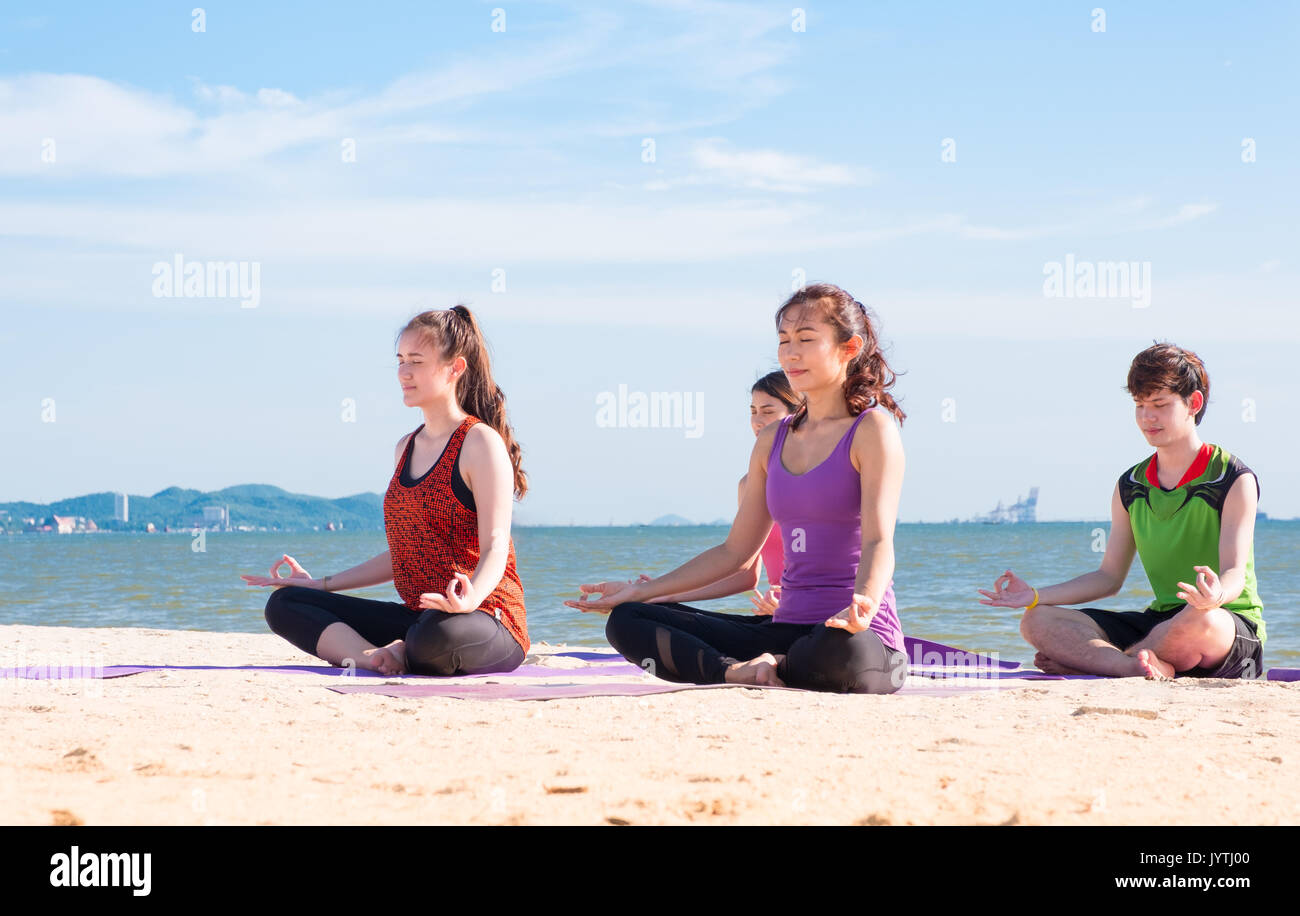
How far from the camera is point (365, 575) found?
20.1 feet

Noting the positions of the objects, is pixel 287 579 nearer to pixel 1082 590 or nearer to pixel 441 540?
pixel 441 540

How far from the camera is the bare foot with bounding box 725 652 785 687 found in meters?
4.88

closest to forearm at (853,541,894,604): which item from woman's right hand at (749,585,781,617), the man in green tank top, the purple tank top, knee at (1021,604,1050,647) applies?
the purple tank top

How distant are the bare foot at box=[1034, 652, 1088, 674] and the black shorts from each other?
0.82 ft

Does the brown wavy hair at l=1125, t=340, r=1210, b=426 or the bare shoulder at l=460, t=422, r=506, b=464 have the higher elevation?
the brown wavy hair at l=1125, t=340, r=1210, b=426

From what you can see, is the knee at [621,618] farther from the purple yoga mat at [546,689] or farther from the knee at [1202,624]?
the knee at [1202,624]

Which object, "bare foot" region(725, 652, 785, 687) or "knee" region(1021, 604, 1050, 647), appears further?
"knee" region(1021, 604, 1050, 647)

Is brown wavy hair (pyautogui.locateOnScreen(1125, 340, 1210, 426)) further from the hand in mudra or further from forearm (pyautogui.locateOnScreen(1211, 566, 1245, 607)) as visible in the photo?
the hand in mudra

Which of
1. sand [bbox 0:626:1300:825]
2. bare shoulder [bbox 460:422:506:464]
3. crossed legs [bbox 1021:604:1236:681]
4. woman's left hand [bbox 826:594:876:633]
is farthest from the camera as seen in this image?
crossed legs [bbox 1021:604:1236:681]

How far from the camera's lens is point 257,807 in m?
2.88

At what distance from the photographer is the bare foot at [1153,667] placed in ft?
18.8

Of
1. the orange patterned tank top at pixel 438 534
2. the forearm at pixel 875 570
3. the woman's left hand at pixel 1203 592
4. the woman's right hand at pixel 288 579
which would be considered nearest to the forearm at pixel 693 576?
the orange patterned tank top at pixel 438 534

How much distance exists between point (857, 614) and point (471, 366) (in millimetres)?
2336
